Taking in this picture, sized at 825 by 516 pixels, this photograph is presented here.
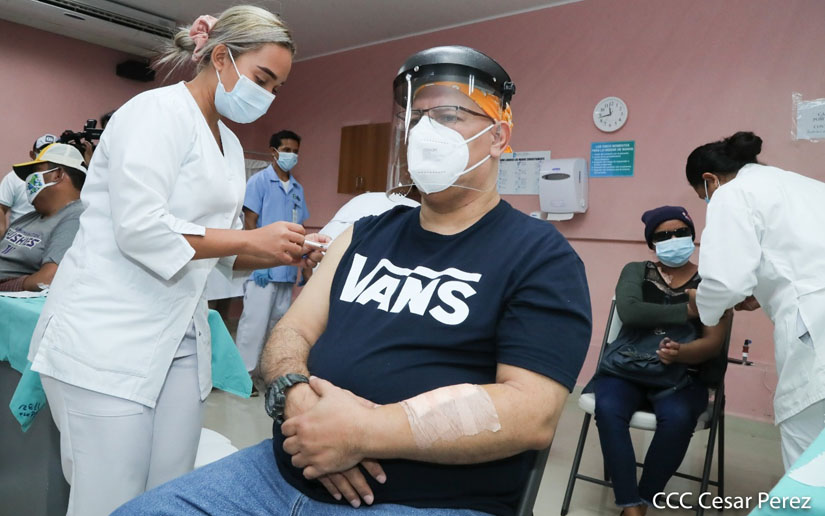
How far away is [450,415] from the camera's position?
873 millimetres

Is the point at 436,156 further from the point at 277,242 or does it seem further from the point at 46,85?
the point at 46,85

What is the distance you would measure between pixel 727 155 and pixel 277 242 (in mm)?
1736

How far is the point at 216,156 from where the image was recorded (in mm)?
1338

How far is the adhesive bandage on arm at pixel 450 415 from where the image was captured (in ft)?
2.83

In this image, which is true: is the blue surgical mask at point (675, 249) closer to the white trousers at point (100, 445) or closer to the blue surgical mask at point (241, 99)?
the blue surgical mask at point (241, 99)

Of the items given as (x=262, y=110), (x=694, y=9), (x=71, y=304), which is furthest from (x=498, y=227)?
(x=694, y=9)

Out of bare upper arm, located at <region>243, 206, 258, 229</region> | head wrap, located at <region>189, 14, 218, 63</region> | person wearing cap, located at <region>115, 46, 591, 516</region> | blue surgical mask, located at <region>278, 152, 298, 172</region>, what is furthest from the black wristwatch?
blue surgical mask, located at <region>278, 152, 298, 172</region>

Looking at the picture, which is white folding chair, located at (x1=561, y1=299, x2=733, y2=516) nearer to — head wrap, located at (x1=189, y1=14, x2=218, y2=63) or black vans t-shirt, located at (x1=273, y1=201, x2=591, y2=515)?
black vans t-shirt, located at (x1=273, y1=201, x2=591, y2=515)

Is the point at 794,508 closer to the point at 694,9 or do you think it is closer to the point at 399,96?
the point at 399,96

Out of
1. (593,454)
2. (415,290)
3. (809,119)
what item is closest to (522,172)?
(809,119)

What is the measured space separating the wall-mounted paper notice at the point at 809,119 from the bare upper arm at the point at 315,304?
3.13 metres

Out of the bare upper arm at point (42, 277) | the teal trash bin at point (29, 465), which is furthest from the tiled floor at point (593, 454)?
the bare upper arm at point (42, 277)

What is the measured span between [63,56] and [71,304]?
5.65 meters

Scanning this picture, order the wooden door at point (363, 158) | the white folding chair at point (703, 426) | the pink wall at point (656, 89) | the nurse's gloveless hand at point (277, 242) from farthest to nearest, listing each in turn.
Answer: the wooden door at point (363, 158)
the pink wall at point (656, 89)
the white folding chair at point (703, 426)
the nurse's gloveless hand at point (277, 242)
